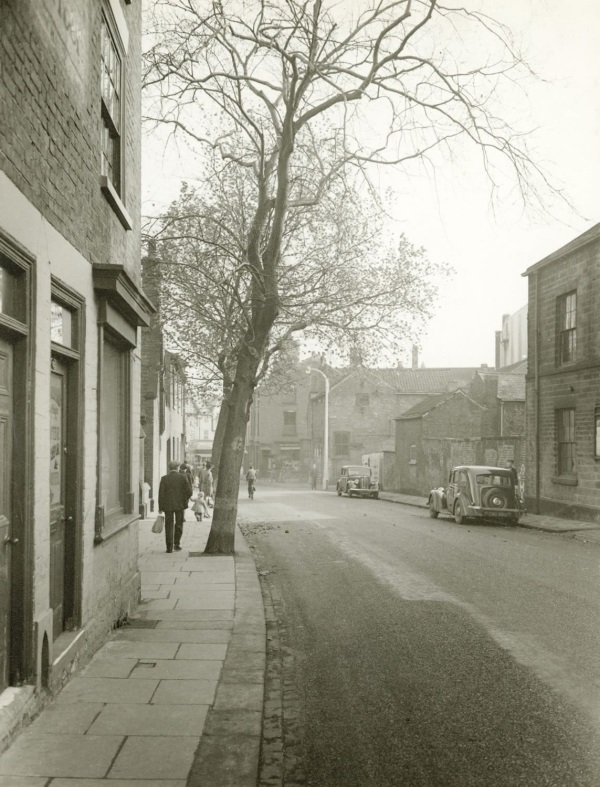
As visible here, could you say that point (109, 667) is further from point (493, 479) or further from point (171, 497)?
point (493, 479)

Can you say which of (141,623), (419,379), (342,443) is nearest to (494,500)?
(141,623)

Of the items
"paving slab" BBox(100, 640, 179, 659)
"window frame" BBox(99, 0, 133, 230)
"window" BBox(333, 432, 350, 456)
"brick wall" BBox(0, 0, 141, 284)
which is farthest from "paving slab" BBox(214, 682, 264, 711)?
"window" BBox(333, 432, 350, 456)

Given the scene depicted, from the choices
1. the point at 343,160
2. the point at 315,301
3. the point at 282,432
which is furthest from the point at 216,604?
the point at 282,432

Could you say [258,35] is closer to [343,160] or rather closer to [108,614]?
[343,160]

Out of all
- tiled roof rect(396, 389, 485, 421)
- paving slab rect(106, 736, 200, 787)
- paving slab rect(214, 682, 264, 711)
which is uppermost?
tiled roof rect(396, 389, 485, 421)

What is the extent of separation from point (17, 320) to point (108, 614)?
3555 millimetres

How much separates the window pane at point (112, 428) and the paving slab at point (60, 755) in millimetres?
2857

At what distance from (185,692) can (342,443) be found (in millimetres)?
58115

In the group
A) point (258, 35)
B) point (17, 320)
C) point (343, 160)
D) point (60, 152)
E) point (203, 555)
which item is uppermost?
point (258, 35)

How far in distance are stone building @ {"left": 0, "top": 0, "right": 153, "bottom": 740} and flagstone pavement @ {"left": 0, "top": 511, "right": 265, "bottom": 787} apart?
0.74ft

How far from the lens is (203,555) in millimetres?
13609

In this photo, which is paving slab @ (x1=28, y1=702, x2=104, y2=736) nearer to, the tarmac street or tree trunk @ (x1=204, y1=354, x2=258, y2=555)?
the tarmac street

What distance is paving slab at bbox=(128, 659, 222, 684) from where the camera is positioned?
5805mm

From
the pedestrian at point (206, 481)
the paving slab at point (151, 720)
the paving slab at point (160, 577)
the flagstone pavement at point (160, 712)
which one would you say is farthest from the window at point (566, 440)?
the paving slab at point (151, 720)
